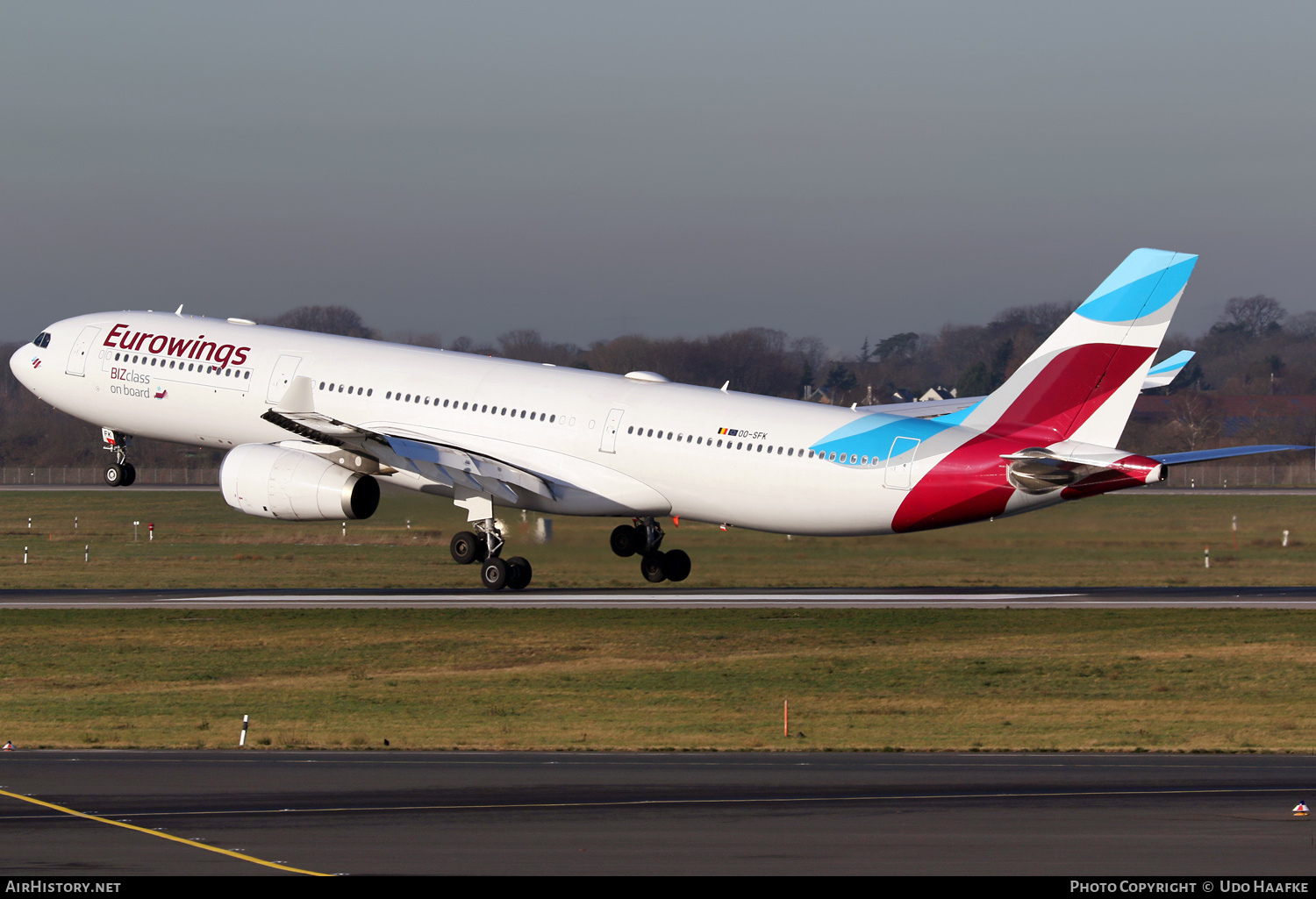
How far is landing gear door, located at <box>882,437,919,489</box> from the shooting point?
4038 cm

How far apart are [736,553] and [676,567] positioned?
303cm

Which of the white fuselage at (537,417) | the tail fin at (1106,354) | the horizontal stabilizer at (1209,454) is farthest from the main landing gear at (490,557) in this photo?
the horizontal stabilizer at (1209,454)

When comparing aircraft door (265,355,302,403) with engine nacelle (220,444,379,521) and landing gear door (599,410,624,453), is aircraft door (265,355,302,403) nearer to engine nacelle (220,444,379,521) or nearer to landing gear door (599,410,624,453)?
engine nacelle (220,444,379,521)

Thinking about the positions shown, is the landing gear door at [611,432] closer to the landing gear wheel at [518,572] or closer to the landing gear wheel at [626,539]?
the landing gear wheel at [626,539]

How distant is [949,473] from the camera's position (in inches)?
1572

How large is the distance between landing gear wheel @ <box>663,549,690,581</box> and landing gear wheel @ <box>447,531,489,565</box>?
220 inches

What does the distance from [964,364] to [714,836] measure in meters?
184

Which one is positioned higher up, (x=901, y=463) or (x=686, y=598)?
(x=901, y=463)

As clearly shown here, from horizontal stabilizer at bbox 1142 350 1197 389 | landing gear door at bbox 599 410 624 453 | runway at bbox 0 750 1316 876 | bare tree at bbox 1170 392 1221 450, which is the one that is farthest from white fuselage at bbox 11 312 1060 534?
bare tree at bbox 1170 392 1221 450

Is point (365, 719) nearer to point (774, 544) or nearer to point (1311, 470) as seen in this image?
point (774, 544)

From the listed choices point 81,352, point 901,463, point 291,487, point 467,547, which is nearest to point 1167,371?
point 901,463

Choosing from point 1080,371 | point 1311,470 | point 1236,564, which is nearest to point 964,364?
point 1311,470

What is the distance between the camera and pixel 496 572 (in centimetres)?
4556

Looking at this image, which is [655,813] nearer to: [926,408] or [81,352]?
[926,408]
